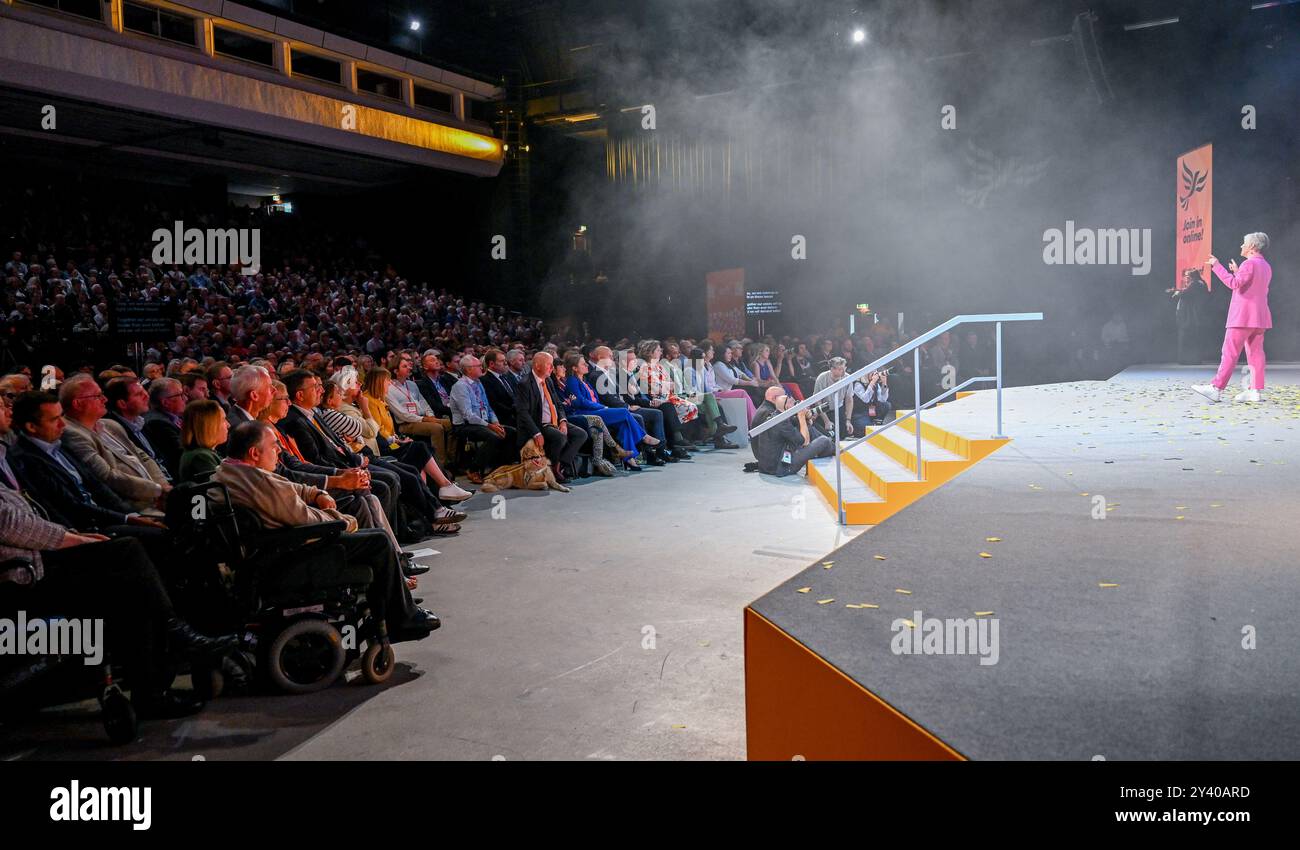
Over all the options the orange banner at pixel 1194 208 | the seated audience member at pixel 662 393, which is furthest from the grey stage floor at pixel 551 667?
the orange banner at pixel 1194 208

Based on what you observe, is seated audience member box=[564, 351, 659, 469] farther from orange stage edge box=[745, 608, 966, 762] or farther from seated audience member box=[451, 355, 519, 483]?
orange stage edge box=[745, 608, 966, 762]

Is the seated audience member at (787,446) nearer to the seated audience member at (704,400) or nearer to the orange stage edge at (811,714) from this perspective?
the seated audience member at (704,400)

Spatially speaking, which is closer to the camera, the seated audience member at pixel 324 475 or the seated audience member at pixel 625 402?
the seated audience member at pixel 324 475

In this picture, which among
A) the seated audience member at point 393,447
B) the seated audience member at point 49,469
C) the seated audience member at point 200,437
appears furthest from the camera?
the seated audience member at point 393,447

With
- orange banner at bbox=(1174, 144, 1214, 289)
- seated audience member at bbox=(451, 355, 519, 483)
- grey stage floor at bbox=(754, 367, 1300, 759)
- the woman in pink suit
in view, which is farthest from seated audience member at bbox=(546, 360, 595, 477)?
orange banner at bbox=(1174, 144, 1214, 289)

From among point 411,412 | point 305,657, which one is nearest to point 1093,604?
point 305,657

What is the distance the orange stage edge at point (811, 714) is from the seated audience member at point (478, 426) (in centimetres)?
548

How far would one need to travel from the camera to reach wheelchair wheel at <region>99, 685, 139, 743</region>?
9.10ft

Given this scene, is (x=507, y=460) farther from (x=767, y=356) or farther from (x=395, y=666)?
(x=767, y=356)

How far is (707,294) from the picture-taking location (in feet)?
51.4

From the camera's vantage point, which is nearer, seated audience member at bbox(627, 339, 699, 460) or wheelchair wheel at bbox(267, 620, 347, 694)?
wheelchair wheel at bbox(267, 620, 347, 694)

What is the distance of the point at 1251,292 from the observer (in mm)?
6449

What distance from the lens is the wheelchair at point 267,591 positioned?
3.16 m

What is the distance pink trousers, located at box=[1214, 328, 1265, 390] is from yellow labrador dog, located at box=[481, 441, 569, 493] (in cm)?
515
